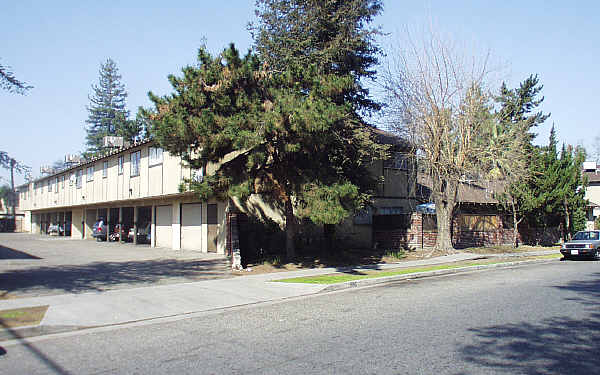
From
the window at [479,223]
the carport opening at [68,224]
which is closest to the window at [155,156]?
the window at [479,223]

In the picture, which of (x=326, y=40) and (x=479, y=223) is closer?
(x=326, y=40)

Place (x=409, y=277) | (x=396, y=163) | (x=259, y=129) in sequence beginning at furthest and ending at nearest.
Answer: (x=396, y=163) < (x=409, y=277) < (x=259, y=129)

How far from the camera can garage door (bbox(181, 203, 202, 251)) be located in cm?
2466

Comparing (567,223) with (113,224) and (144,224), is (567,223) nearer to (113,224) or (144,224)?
(144,224)

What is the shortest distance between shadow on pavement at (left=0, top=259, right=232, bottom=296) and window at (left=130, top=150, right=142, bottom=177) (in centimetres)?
1082

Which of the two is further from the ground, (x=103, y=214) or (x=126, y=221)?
(x=103, y=214)

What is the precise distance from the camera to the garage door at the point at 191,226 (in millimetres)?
24656

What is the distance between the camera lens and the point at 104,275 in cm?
1577

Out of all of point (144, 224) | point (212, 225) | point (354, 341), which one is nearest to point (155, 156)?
point (212, 225)

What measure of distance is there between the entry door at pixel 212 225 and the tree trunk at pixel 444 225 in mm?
10977

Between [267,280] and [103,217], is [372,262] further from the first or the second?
[103,217]

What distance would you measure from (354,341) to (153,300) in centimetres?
597

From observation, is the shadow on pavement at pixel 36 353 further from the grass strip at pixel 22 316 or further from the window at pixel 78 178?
the window at pixel 78 178

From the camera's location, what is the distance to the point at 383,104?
2305 cm
